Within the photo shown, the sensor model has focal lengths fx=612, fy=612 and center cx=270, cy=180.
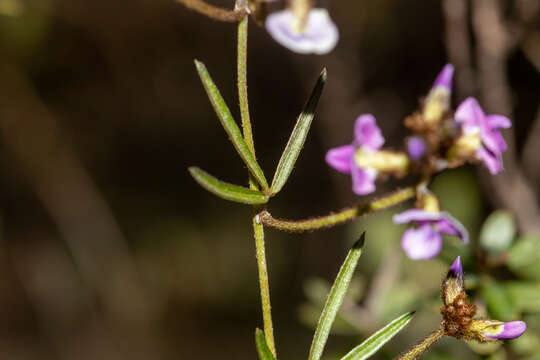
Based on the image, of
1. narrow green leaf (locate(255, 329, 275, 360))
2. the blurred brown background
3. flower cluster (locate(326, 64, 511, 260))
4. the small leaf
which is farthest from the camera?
the blurred brown background

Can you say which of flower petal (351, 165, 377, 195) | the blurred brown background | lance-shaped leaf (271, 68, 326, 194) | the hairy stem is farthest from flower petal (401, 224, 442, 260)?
the blurred brown background

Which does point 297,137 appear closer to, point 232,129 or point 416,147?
point 232,129

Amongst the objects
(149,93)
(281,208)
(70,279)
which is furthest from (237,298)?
(149,93)

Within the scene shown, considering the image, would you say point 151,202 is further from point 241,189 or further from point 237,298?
point 241,189

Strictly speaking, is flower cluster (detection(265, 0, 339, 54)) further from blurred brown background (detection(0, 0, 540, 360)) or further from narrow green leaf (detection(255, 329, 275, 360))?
blurred brown background (detection(0, 0, 540, 360))

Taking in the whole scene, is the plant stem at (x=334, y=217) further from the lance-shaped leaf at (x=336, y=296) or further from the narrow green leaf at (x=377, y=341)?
the narrow green leaf at (x=377, y=341)

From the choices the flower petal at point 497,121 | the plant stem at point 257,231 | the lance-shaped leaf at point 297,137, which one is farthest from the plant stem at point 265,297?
the flower petal at point 497,121
